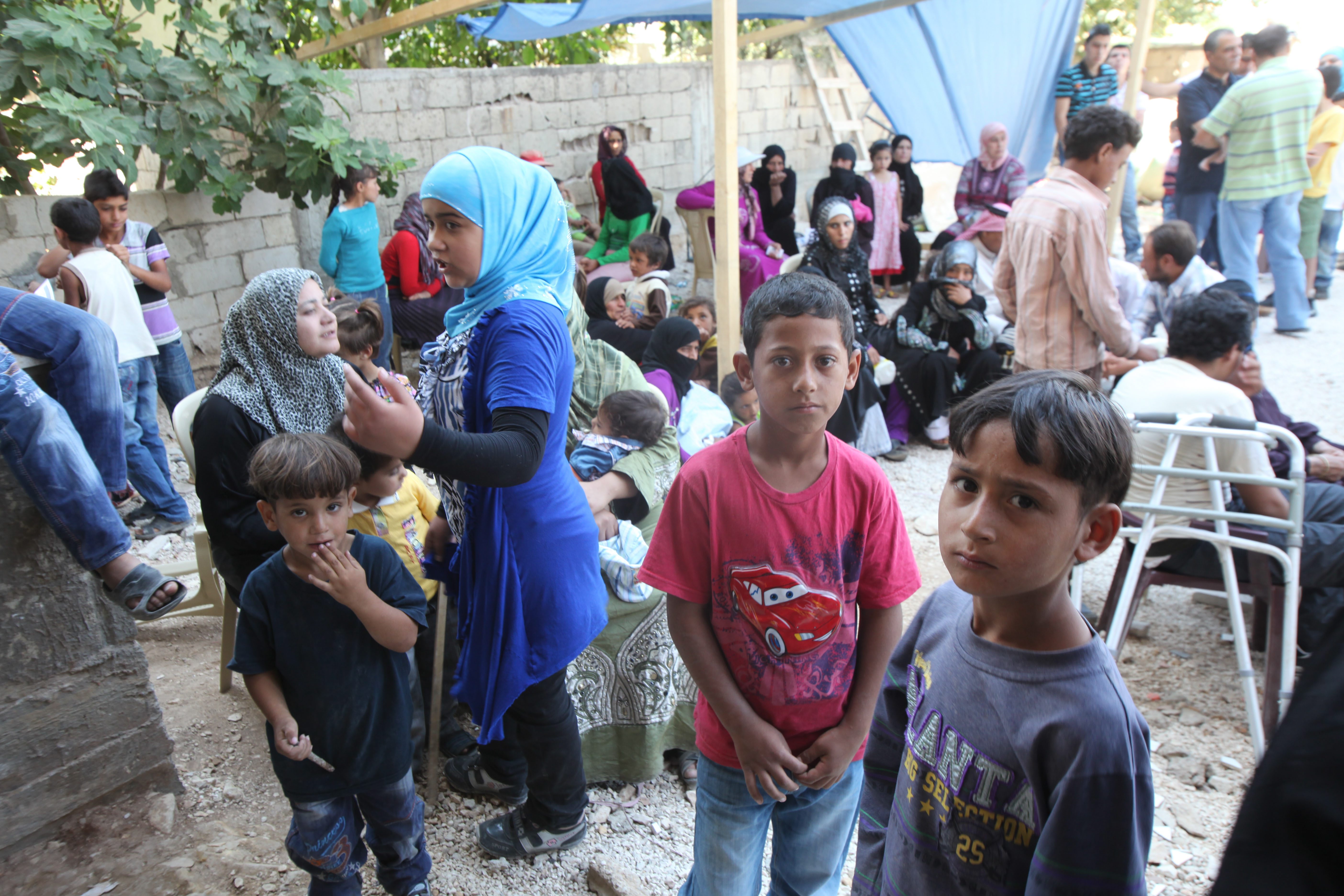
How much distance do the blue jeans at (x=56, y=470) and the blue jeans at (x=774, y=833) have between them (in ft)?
5.39

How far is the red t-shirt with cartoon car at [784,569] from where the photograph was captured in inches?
59.1

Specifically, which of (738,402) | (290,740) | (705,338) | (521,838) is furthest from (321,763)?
(705,338)

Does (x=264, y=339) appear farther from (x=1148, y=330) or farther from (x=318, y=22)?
(x=1148, y=330)

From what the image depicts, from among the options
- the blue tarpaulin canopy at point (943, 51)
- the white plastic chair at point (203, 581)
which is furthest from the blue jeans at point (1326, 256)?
the white plastic chair at point (203, 581)

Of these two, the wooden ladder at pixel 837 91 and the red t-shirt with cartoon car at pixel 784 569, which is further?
the wooden ladder at pixel 837 91

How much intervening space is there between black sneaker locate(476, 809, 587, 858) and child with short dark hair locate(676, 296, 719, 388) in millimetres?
3075

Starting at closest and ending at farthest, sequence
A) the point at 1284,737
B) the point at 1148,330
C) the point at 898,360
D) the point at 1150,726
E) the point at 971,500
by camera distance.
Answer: the point at 1284,737 < the point at 971,500 < the point at 1150,726 < the point at 1148,330 < the point at 898,360

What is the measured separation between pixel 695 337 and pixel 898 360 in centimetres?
186

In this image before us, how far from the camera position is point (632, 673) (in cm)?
256

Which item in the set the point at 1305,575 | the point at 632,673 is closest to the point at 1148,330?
the point at 1305,575

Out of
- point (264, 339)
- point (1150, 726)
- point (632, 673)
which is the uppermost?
point (264, 339)

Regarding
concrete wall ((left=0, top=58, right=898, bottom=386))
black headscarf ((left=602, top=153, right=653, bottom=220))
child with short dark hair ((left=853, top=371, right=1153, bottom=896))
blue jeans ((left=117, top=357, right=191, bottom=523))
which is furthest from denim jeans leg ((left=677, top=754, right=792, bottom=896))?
black headscarf ((left=602, top=153, right=653, bottom=220))

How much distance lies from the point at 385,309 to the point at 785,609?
17.2ft

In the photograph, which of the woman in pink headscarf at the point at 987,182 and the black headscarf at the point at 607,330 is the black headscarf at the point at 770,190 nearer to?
the woman in pink headscarf at the point at 987,182
